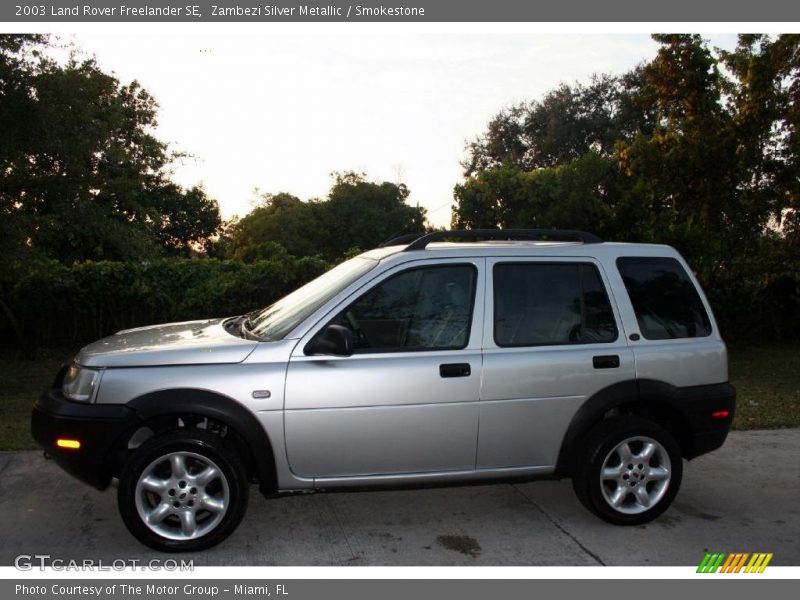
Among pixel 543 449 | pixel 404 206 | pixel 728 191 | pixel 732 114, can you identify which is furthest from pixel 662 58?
pixel 404 206

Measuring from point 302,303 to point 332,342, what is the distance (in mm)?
754

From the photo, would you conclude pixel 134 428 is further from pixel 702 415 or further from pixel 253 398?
pixel 702 415

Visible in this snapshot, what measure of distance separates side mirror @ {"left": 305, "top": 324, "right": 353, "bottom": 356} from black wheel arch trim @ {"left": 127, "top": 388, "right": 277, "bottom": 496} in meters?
0.53

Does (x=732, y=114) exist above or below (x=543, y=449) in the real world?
above

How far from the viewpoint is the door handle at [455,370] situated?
500cm

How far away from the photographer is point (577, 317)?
536 centimetres

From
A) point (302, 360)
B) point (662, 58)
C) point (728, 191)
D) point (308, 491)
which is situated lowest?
point (308, 491)

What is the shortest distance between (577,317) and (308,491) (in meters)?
2.02

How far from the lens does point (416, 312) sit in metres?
5.16

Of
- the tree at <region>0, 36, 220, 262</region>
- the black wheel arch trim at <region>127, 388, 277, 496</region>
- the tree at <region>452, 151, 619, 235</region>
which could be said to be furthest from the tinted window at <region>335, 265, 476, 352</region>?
the tree at <region>452, 151, 619, 235</region>

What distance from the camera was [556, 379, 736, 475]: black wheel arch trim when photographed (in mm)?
5203

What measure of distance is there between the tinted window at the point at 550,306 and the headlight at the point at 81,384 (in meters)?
2.42

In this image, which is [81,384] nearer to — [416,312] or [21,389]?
[416,312]

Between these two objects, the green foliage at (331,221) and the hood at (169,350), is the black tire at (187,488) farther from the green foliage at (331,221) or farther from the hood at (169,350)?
the green foliage at (331,221)
